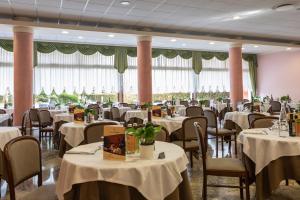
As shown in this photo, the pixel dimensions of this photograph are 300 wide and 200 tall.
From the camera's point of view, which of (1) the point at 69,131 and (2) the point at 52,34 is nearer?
(1) the point at 69,131

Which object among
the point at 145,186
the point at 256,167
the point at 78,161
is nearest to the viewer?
the point at 145,186

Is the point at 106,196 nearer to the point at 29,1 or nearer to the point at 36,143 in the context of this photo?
the point at 36,143

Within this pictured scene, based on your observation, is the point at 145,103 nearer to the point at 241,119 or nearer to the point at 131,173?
the point at 241,119

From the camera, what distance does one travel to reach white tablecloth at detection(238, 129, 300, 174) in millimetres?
2955

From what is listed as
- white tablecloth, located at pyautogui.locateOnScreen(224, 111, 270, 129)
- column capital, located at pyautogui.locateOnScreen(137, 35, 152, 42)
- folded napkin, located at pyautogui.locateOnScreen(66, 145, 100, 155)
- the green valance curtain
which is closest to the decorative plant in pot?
folded napkin, located at pyautogui.locateOnScreen(66, 145, 100, 155)

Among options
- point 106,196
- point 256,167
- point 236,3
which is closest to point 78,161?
point 106,196

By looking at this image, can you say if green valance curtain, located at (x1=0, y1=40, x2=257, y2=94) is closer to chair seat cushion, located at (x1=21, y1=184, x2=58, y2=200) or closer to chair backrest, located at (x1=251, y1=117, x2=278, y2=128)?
chair backrest, located at (x1=251, y1=117, x2=278, y2=128)

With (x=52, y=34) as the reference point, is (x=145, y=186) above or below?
below

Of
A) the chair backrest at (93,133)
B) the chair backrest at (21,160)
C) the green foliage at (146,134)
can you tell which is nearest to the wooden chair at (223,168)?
the green foliage at (146,134)

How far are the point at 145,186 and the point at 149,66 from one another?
8.56 metres

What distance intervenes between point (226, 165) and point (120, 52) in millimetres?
10220

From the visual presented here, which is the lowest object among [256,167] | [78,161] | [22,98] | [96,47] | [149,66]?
[256,167]

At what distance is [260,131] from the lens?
11.7ft

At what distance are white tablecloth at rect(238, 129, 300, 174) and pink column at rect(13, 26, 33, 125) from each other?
6989mm
